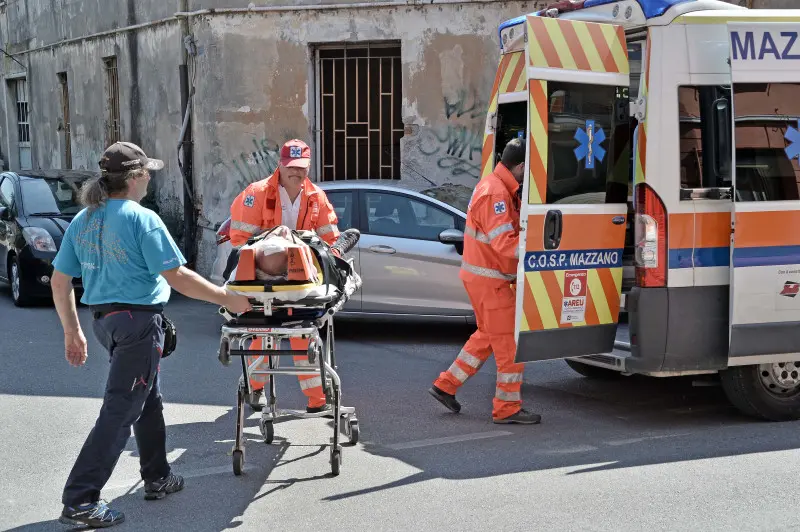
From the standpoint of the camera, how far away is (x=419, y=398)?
7.82 m

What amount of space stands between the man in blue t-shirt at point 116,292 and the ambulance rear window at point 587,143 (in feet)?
7.93

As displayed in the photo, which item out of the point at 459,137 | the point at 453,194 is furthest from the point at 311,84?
the point at 453,194

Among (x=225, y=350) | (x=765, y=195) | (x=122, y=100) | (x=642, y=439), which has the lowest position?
(x=642, y=439)

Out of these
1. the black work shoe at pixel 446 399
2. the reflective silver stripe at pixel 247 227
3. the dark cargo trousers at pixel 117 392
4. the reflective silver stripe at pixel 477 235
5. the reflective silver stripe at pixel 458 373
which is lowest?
the black work shoe at pixel 446 399

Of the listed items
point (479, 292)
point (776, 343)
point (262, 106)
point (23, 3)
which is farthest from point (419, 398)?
point (23, 3)

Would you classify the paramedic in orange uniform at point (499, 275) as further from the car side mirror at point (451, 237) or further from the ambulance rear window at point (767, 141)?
the car side mirror at point (451, 237)

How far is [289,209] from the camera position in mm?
6949

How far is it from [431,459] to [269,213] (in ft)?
6.26

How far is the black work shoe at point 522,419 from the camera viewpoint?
6973 millimetres

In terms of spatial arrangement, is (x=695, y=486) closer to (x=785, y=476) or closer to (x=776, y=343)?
(x=785, y=476)

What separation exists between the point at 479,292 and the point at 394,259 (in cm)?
297

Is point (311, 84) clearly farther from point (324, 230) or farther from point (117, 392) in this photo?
point (117, 392)

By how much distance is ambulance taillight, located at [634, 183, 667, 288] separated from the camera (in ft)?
21.4

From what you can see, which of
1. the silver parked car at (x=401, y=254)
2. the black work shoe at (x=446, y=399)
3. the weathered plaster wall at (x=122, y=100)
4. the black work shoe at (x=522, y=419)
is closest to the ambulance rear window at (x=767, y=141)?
the black work shoe at (x=522, y=419)
